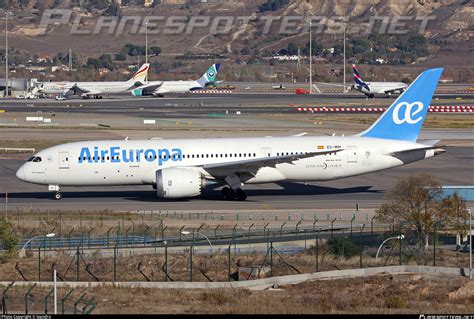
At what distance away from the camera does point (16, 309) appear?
117 ft

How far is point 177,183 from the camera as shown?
59906 millimetres

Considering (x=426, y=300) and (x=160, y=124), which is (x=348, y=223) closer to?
(x=426, y=300)

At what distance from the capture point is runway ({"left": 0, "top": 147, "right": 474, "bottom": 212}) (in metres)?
60.1

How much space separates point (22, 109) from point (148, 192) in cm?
8413

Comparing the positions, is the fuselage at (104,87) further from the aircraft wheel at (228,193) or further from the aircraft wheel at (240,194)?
the aircraft wheel at (240,194)

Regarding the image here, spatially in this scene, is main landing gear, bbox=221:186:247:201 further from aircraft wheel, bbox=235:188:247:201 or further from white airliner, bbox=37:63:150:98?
white airliner, bbox=37:63:150:98

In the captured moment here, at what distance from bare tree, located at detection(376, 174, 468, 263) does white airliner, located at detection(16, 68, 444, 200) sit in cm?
1170

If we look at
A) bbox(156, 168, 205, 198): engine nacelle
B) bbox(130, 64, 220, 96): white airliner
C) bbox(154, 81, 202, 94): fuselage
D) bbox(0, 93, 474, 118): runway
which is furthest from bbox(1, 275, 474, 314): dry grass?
bbox(154, 81, 202, 94): fuselage

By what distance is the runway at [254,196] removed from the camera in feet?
197

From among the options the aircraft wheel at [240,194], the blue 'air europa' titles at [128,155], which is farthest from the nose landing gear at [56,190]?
the aircraft wheel at [240,194]

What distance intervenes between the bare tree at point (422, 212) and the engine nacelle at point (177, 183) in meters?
13.4

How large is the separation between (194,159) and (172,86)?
124074 millimetres

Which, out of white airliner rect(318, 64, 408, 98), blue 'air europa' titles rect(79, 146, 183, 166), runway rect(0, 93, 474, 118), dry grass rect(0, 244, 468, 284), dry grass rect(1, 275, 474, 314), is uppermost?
white airliner rect(318, 64, 408, 98)

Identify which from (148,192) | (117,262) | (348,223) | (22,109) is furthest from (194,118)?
(117,262)
